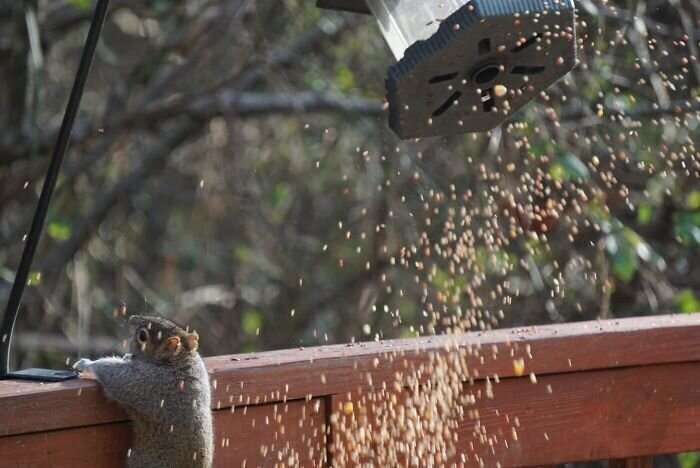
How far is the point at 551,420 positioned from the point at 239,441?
605 mm

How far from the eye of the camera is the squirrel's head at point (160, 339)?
75.7 inches

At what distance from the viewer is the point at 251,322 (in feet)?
17.2

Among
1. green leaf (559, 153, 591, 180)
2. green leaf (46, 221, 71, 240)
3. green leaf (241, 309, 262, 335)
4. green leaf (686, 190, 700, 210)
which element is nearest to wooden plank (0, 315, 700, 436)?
green leaf (559, 153, 591, 180)

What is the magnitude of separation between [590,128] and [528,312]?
0.79 metres

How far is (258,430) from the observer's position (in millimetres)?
1929

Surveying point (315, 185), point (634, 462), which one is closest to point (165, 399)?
point (634, 462)

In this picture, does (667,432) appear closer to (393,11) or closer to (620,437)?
(620,437)

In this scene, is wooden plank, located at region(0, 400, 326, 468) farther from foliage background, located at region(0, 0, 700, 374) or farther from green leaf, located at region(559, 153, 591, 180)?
green leaf, located at region(559, 153, 591, 180)

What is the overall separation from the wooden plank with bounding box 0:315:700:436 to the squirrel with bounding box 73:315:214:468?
0.11 ft

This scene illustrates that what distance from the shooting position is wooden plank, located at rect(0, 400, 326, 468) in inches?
68.6

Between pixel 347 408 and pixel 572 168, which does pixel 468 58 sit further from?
pixel 572 168

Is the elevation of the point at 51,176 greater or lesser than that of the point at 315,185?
greater

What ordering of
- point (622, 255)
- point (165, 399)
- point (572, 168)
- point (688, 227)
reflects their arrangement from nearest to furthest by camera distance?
point (165, 399), point (572, 168), point (622, 255), point (688, 227)

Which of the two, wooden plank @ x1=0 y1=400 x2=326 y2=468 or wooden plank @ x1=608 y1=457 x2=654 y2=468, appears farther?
wooden plank @ x1=608 y1=457 x2=654 y2=468
